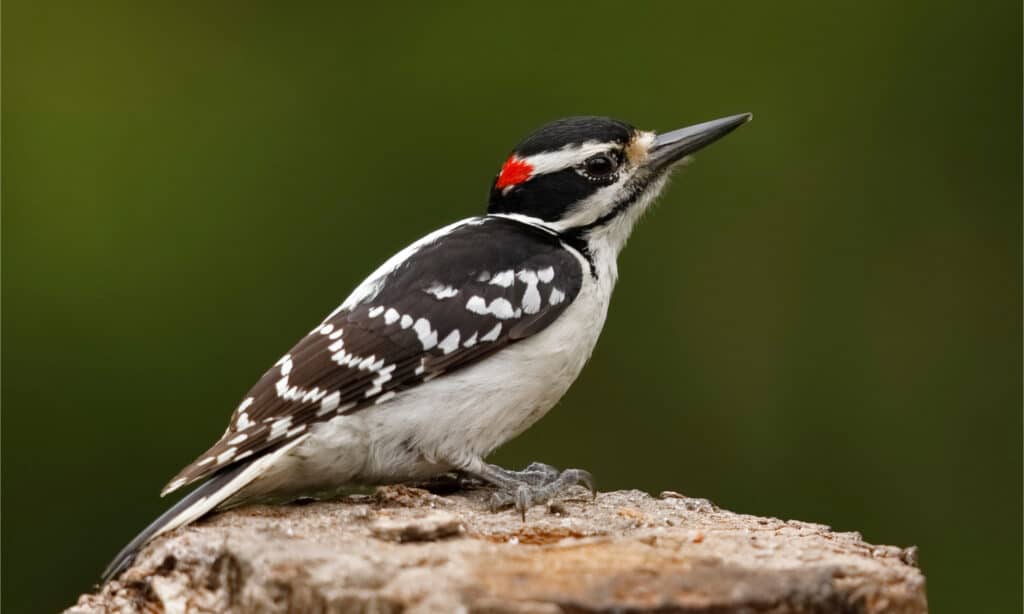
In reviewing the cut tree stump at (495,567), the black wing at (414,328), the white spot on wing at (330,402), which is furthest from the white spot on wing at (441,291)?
the cut tree stump at (495,567)

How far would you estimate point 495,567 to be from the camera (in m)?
2.42

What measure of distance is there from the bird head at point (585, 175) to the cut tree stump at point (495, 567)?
1133mm

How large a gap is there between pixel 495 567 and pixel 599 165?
A: 1729 millimetres

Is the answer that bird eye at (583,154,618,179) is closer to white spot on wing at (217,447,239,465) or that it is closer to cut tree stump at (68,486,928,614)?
cut tree stump at (68,486,928,614)

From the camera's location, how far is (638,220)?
159 inches

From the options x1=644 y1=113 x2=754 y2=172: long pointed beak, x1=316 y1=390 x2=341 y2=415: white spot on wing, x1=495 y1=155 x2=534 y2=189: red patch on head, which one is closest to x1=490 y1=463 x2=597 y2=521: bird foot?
x1=316 y1=390 x2=341 y2=415: white spot on wing

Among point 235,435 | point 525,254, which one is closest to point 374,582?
point 235,435

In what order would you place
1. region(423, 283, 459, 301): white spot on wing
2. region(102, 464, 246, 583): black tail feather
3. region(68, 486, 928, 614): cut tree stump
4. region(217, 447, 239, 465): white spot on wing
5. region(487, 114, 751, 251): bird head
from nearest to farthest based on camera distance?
region(68, 486, 928, 614): cut tree stump < region(102, 464, 246, 583): black tail feather < region(217, 447, 239, 465): white spot on wing < region(423, 283, 459, 301): white spot on wing < region(487, 114, 751, 251): bird head

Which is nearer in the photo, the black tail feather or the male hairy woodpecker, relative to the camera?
the black tail feather

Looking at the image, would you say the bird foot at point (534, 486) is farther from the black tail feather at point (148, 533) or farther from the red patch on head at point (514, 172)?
the red patch on head at point (514, 172)

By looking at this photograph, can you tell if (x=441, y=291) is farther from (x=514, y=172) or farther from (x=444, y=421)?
(x=514, y=172)

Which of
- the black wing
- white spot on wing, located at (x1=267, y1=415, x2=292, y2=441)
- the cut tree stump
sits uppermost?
the black wing

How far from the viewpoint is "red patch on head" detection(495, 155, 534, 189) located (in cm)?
385

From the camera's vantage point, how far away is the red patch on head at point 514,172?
12.6 ft
